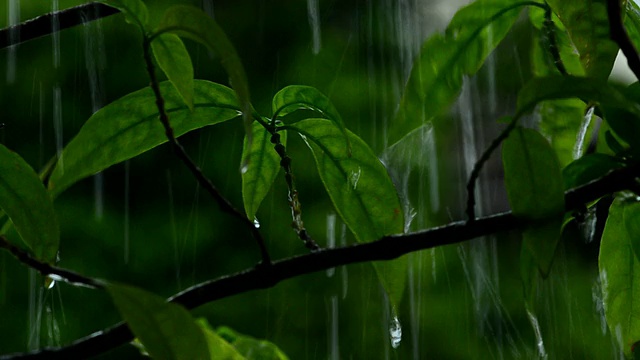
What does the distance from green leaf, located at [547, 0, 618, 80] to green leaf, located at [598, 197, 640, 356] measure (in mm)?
98

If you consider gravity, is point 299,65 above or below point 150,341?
above

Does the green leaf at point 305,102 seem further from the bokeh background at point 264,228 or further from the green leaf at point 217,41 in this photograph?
the bokeh background at point 264,228

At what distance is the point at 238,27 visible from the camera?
9.18ft

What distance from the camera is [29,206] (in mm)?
381

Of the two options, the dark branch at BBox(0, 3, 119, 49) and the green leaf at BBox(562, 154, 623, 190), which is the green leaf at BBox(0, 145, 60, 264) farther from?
the green leaf at BBox(562, 154, 623, 190)

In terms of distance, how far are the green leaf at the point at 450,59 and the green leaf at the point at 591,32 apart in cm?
5

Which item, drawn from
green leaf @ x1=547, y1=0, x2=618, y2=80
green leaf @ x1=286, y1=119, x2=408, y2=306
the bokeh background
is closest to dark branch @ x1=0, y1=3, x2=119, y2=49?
green leaf @ x1=286, y1=119, x2=408, y2=306

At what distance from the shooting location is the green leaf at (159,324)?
0.28m

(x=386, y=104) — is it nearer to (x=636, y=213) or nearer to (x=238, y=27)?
(x=238, y=27)

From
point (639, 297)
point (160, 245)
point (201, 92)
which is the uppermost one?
point (201, 92)

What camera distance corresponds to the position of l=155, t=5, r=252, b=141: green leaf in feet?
1.04

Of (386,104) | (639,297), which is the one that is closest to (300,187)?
(386,104)

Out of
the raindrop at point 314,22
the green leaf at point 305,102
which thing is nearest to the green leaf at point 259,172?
the green leaf at point 305,102

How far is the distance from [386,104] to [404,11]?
72 cm
